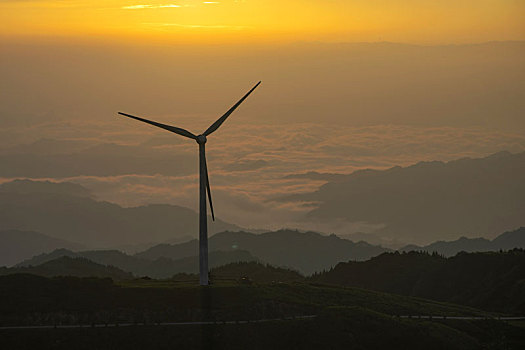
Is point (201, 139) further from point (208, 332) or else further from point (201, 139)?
point (208, 332)

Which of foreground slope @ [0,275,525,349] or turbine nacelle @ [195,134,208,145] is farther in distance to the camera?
turbine nacelle @ [195,134,208,145]

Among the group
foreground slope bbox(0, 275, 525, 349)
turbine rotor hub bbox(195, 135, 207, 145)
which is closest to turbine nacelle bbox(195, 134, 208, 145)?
turbine rotor hub bbox(195, 135, 207, 145)

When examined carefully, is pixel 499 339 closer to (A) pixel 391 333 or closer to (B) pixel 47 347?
(A) pixel 391 333

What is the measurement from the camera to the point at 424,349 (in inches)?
7426

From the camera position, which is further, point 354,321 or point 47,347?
point 354,321

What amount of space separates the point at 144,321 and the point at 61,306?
18755 mm

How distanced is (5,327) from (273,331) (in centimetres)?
5004

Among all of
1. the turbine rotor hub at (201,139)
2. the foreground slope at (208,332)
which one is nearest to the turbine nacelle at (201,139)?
the turbine rotor hub at (201,139)

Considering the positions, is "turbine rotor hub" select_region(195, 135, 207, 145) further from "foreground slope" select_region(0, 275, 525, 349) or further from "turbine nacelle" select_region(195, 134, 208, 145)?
"foreground slope" select_region(0, 275, 525, 349)

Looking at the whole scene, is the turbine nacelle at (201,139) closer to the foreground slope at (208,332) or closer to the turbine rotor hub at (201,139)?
the turbine rotor hub at (201,139)

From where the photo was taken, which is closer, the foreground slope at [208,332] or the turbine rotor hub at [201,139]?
the foreground slope at [208,332]

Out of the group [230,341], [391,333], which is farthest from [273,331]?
[391,333]

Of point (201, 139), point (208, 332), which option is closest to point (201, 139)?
point (201, 139)

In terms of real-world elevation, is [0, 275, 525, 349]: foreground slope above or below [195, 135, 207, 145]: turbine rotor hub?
below
